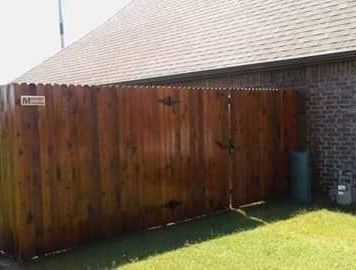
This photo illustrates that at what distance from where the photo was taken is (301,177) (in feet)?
29.7

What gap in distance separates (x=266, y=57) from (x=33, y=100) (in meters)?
5.51

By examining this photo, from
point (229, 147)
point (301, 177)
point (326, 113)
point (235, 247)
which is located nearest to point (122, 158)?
point (235, 247)

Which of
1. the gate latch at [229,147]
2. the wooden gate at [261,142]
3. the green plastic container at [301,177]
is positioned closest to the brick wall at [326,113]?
the wooden gate at [261,142]

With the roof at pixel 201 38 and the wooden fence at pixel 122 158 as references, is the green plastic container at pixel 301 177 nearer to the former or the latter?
the wooden fence at pixel 122 158

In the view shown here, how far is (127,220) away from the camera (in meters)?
6.90

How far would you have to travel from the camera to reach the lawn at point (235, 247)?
17.8 ft

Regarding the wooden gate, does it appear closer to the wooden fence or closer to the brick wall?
Answer: the wooden fence

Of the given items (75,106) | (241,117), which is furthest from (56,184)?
(241,117)

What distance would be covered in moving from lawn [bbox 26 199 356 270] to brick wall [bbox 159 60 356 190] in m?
1.60

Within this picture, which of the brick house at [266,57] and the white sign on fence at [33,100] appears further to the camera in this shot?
the brick house at [266,57]

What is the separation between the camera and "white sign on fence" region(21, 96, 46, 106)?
5723mm

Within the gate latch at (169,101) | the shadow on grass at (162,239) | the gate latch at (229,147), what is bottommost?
the shadow on grass at (162,239)

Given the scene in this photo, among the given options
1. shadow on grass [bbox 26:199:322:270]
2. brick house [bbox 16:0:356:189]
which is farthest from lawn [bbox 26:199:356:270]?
brick house [bbox 16:0:356:189]

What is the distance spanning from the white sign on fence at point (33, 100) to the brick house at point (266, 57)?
16.9ft
